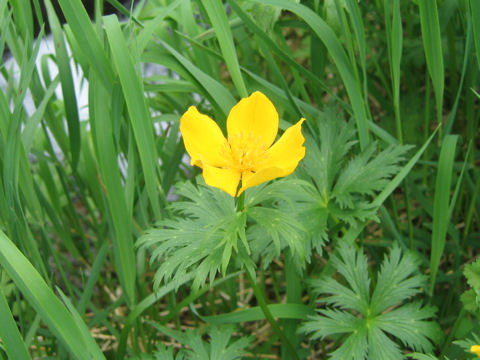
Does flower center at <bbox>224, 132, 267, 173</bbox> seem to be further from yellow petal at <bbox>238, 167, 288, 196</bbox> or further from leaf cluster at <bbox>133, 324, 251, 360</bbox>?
leaf cluster at <bbox>133, 324, 251, 360</bbox>

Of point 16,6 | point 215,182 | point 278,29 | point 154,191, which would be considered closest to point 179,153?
point 154,191

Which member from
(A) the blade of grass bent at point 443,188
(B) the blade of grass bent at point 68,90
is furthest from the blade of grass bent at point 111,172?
(A) the blade of grass bent at point 443,188

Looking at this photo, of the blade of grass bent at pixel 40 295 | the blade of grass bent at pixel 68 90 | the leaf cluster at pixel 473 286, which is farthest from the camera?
the blade of grass bent at pixel 68 90

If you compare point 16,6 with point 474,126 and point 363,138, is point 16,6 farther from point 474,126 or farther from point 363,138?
point 474,126

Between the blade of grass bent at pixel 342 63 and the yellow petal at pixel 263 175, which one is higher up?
the blade of grass bent at pixel 342 63

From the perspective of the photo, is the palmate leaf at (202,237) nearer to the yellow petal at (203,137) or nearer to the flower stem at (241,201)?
the flower stem at (241,201)

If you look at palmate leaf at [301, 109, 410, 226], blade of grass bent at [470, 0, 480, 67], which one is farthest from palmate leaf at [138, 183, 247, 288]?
blade of grass bent at [470, 0, 480, 67]

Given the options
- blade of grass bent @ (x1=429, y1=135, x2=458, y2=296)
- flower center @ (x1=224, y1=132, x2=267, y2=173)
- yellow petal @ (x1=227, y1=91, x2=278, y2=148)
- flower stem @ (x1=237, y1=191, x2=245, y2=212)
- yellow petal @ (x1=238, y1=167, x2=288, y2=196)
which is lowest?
blade of grass bent @ (x1=429, y1=135, x2=458, y2=296)

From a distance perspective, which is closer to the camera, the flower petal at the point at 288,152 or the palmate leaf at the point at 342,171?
the flower petal at the point at 288,152

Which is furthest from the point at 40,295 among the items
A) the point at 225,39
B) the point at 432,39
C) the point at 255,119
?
the point at 432,39
